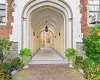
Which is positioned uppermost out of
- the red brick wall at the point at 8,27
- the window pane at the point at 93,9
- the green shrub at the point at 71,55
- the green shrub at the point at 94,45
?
the window pane at the point at 93,9

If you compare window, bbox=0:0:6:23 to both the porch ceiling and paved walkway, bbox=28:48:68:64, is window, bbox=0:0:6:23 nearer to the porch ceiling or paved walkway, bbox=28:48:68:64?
the porch ceiling

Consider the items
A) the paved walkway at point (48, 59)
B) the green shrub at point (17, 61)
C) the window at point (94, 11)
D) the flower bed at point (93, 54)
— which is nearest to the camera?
the flower bed at point (93, 54)

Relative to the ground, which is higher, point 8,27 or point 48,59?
point 8,27

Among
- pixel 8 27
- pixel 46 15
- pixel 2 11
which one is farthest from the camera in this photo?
pixel 46 15

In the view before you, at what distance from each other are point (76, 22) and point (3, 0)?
4.25 metres

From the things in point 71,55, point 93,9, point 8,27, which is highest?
point 93,9

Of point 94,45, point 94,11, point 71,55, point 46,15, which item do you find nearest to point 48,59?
point 71,55

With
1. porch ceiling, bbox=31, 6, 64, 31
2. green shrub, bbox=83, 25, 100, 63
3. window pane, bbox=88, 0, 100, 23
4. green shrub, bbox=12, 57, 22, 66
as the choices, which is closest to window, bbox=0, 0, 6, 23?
porch ceiling, bbox=31, 6, 64, 31

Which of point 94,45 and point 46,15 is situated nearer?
point 94,45

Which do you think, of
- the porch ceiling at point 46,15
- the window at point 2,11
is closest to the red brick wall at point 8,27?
the window at point 2,11

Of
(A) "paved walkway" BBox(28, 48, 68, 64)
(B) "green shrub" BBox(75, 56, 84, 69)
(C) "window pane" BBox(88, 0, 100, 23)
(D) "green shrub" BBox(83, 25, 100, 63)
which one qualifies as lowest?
(A) "paved walkway" BBox(28, 48, 68, 64)

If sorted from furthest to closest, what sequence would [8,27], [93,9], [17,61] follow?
[93,9], [8,27], [17,61]

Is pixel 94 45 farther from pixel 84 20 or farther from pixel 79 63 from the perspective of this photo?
pixel 84 20

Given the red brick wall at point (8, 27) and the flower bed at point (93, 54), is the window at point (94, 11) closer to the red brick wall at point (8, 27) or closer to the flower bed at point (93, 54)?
the flower bed at point (93, 54)
